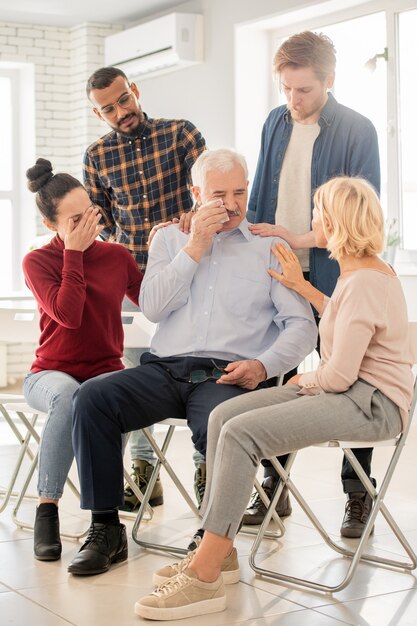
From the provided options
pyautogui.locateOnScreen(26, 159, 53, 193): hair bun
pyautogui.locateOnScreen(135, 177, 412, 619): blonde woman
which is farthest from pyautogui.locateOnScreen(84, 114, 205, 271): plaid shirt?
pyautogui.locateOnScreen(135, 177, 412, 619): blonde woman

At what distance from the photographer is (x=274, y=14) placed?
710cm

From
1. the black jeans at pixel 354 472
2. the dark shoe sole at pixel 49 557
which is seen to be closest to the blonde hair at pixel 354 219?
the black jeans at pixel 354 472

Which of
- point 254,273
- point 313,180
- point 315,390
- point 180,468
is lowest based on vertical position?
point 180,468

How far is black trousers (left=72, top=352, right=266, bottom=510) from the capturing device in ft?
9.97

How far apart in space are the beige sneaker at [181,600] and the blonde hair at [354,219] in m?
1.02

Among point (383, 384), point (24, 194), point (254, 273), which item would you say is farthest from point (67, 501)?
point (24, 194)

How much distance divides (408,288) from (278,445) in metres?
3.82

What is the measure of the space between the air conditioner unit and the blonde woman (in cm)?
514

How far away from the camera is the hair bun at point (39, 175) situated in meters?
3.49

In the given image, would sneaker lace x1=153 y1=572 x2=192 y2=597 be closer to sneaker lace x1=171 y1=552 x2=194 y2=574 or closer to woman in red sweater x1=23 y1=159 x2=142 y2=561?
sneaker lace x1=171 y1=552 x2=194 y2=574

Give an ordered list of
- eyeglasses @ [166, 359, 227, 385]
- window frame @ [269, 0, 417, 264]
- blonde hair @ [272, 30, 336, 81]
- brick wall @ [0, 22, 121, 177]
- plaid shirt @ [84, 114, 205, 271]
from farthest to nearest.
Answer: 1. brick wall @ [0, 22, 121, 177]
2. window frame @ [269, 0, 417, 264]
3. plaid shirt @ [84, 114, 205, 271]
4. blonde hair @ [272, 30, 336, 81]
5. eyeglasses @ [166, 359, 227, 385]

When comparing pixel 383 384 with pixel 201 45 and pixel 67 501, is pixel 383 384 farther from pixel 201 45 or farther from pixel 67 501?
pixel 201 45

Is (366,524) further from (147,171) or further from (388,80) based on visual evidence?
(388,80)

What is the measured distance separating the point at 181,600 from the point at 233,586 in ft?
1.11
